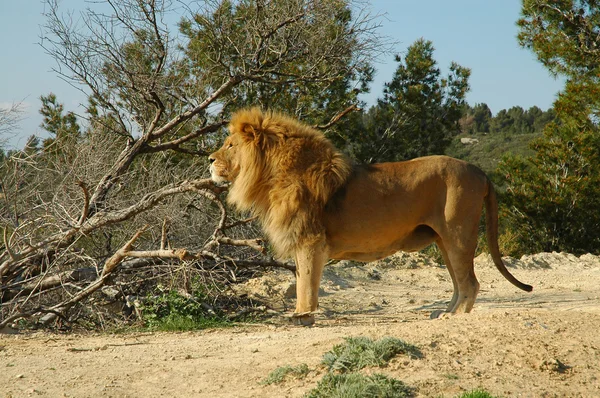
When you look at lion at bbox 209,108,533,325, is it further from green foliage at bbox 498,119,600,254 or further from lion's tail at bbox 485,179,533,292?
green foliage at bbox 498,119,600,254

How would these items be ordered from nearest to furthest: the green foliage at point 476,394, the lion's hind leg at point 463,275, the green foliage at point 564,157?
the green foliage at point 476,394
the lion's hind leg at point 463,275
the green foliage at point 564,157

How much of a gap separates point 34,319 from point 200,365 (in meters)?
3.49

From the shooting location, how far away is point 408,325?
6.36m

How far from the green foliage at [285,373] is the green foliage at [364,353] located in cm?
20

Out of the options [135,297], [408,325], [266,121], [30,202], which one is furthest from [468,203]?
[30,202]

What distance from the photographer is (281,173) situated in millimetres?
7723

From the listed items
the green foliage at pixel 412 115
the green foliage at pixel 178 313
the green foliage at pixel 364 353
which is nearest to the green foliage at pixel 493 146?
the green foliage at pixel 412 115

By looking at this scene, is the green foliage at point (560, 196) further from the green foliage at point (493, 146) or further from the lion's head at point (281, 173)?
the green foliage at point (493, 146)

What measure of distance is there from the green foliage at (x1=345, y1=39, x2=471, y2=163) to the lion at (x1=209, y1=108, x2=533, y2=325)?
11.0m

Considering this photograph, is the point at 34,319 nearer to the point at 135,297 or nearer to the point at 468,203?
the point at 135,297

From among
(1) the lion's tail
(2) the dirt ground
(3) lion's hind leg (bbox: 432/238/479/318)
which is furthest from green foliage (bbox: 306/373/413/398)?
(1) the lion's tail

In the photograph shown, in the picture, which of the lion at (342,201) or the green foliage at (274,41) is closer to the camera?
the lion at (342,201)

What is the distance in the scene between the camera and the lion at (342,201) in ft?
24.9

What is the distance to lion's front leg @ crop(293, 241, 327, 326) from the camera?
756 cm
